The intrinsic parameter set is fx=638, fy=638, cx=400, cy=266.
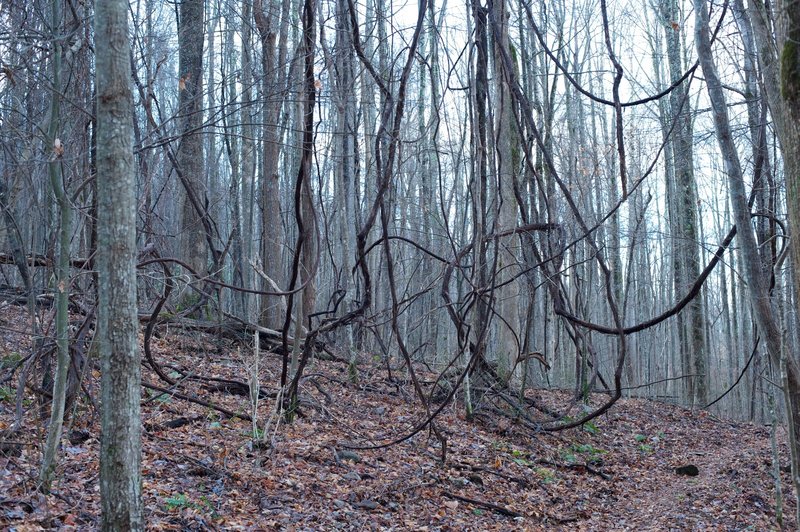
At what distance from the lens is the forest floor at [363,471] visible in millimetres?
4262

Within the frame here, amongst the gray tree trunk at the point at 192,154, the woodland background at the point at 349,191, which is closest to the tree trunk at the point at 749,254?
the woodland background at the point at 349,191

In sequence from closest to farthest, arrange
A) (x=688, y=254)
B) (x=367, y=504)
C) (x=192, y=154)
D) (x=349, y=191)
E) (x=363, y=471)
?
(x=367, y=504) < (x=363, y=471) < (x=192, y=154) < (x=349, y=191) < (x=688, y=254)

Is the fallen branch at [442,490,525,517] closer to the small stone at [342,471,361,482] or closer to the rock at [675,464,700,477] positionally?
the small stone at [342,471,361,482]

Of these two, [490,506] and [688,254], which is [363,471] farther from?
[688,254]

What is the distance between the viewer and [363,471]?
5879 mm

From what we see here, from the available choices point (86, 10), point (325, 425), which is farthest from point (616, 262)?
point (86, 10)

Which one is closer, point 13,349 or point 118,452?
point 118,452

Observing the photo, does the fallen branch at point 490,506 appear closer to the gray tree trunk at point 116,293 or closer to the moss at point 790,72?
the gray tree trunk at point 116,293

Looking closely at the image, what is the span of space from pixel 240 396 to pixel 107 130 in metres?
4.74

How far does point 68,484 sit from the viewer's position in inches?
161

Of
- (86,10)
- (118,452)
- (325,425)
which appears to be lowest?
(325,425)

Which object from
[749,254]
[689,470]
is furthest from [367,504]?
[689,470]

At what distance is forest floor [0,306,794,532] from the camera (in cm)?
426

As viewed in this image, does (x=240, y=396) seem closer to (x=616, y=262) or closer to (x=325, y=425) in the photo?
(x=325, y=425)
